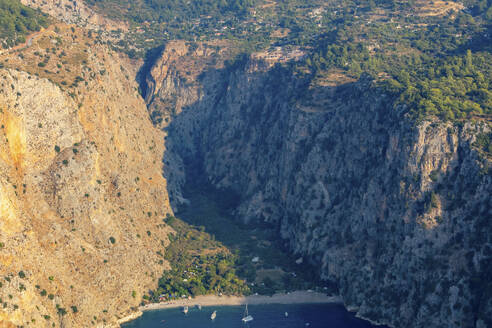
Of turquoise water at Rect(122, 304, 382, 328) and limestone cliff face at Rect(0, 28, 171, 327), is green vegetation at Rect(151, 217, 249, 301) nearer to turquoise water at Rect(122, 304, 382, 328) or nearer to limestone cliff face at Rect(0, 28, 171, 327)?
limestone cliff face at Rect(0, 28, 171, 327)

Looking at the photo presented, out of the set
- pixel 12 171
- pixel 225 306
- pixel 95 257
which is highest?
pixel 12 171

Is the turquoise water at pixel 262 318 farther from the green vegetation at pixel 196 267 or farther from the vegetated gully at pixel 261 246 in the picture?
the vegetated gully at pixel 261 246

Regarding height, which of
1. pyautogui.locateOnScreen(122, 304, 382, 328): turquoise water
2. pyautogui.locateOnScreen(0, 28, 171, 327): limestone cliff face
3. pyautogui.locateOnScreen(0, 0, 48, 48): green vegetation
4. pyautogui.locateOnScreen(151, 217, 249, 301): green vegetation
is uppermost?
pyautogui.locateOnScreen(0, 0, 48, 48): green vegetation

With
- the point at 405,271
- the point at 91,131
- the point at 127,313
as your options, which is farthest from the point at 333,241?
the point at 91,131

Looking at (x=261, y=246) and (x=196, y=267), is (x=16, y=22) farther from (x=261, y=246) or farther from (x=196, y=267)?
(x=261, y=246)

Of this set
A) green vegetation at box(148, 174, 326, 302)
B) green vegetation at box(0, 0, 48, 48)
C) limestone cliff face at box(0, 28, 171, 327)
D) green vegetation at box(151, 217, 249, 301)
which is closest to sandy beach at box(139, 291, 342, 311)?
green vegetation at box(148, 174, 326, 302)

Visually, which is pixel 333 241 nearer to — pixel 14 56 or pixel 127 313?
pixel 127 313
